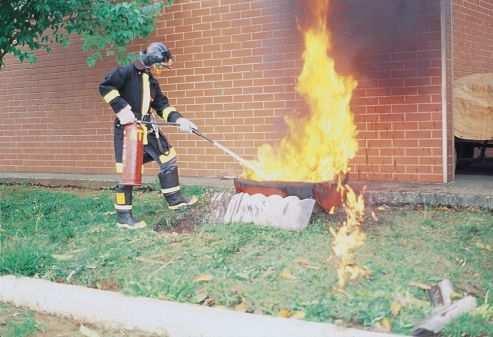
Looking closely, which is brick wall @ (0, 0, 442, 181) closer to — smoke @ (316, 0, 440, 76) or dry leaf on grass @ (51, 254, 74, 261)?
smoke @ (316, 0, 440, 76)

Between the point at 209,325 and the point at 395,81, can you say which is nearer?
the point at 209,325

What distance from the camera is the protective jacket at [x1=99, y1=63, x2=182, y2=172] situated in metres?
6.11

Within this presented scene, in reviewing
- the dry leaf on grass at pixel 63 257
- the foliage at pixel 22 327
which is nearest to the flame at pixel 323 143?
the dry leaf on grass at pixel 63 257

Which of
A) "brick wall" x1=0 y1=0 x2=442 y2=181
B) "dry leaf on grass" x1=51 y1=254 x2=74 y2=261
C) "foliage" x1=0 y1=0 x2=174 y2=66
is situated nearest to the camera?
"dry leaf on grass" x1=51 y1=254 x2=74 y2=261

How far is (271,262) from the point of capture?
15.7 ft

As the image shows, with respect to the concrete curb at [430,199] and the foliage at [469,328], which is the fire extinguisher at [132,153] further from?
the foliage at [469,328]

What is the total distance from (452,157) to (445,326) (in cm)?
427

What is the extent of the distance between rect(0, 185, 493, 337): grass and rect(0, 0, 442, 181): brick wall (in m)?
1.64

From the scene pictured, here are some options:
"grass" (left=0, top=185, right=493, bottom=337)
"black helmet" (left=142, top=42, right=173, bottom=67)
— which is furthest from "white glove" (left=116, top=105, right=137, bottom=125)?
"grass" (left=0, top=185, right=493, bottom=337)

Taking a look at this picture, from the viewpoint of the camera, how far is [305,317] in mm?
3779

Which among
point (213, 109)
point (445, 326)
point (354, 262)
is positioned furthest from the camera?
point (213, 109)

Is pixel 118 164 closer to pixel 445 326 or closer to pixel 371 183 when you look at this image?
pixel 371 183

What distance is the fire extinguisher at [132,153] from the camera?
19.9 feet

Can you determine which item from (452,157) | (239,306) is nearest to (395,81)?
(452,157)
